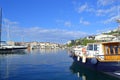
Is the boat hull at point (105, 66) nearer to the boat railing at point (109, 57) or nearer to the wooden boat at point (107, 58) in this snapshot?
the wooden boat at point (107, 58)

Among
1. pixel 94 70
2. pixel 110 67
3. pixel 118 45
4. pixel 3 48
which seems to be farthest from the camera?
pixel 3 48

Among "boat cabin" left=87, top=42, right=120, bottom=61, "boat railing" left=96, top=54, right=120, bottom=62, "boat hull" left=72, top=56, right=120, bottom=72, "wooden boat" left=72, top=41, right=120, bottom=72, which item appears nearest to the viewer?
"boat hull" left=72, top=56, right=120, bottom=72

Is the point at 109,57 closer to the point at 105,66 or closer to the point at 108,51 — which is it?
the point at 105,66

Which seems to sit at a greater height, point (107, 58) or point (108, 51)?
point (108, 51)

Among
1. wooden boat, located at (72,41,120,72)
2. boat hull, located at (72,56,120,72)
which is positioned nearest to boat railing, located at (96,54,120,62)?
wooden boat, located at (72,41,120,72)

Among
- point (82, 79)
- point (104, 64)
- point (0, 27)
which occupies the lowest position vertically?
point (82, 79)

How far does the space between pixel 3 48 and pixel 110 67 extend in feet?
196

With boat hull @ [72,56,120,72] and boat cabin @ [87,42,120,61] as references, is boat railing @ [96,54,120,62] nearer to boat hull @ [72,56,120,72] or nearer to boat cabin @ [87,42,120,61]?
boat cabin @ [87,42,120,61]

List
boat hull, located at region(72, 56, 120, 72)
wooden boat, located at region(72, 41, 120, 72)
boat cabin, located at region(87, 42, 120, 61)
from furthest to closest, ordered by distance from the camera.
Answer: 1. boat cabin, located at region(87, 42, 120, 61)
2. wooden boat, located at region(72, 41, 120, 72)
3. boat hull, located at region(72, 56, 120, 72)

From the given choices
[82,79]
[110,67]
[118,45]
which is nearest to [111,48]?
[118,45]

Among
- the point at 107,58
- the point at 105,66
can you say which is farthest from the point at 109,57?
the point at 105,66

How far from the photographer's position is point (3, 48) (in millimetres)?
76625

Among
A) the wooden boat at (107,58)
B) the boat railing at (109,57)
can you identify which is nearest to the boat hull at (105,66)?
the wooden boat at (107,58)

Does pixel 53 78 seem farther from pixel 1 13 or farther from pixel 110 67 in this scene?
pixel 1 13
